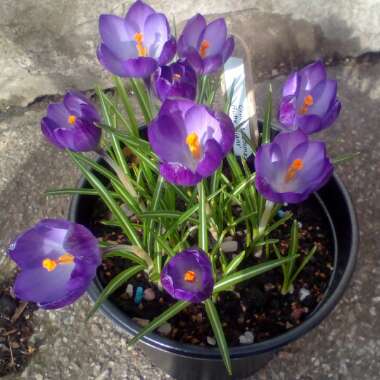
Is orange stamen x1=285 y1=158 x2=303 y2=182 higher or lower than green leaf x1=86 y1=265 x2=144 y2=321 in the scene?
higher

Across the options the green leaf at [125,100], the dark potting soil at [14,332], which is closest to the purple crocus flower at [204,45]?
the green leaf at [125,100]

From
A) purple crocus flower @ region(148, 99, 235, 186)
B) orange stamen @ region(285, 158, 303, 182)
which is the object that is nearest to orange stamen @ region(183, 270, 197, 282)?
purple crocus flower @ region(148, 99, 235, 186)

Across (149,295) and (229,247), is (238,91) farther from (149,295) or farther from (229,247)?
(149,295)

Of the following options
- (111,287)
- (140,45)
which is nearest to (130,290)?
(111,287)

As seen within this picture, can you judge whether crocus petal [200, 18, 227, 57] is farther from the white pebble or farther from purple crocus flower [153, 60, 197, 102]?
the white pebble

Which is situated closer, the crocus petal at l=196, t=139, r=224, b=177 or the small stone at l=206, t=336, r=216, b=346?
the crocus petal at l=196, t=139, r=224, b=177


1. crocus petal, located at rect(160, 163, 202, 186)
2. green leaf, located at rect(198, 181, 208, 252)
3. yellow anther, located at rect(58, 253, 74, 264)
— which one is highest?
crocus petal, located at rect(160, 163, 202, 186)

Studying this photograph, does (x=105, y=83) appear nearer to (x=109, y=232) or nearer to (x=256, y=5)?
(x=256, y=5)

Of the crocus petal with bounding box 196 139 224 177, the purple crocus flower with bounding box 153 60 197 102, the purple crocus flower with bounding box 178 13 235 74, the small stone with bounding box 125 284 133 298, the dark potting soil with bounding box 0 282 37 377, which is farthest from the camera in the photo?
the dark potting soil with bounding box 0 282 37 377
